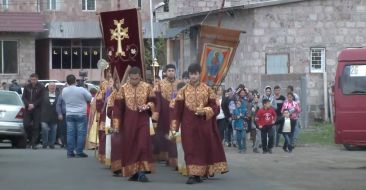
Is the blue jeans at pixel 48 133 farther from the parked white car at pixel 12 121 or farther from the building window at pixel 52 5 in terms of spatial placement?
the building window at pixel 52 5

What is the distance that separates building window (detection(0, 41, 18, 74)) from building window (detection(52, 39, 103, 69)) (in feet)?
10.4

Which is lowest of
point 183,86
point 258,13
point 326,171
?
point 326,171

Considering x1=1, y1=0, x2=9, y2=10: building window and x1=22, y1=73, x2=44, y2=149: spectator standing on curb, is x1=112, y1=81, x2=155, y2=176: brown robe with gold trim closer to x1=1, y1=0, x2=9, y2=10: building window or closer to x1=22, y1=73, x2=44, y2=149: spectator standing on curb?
x1=22, y1=73, x2=44, y2=149: spectator standing on curb

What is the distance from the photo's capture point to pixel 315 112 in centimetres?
3472

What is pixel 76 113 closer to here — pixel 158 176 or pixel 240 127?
pixel 158 176

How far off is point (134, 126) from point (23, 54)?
41.1m

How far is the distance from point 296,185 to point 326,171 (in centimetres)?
303

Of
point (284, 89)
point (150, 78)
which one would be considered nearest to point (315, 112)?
point (284, 89)

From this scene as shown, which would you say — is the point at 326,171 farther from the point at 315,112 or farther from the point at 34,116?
the point at 315,112

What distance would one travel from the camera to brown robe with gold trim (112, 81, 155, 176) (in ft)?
49.7

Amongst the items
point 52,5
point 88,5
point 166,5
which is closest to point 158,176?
point 166,5

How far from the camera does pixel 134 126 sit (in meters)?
15.3

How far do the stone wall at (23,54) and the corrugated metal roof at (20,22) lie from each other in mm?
967

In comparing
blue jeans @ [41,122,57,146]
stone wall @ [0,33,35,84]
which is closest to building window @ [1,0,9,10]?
stone wall @ [0,33,35,84]
